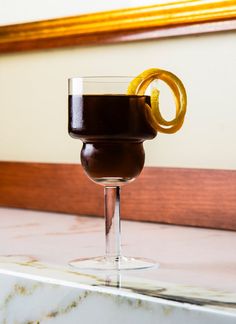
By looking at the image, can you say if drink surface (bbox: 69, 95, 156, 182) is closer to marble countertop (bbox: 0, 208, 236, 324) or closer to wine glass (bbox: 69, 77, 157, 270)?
wine glass (bbox: 69, 77, 157, 270)

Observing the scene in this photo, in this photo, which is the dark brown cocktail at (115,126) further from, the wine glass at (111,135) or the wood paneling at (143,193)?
the wood paneling at (143,193)

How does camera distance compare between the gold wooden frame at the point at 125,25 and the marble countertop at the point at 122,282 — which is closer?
the marble countertop at the point at 122,282

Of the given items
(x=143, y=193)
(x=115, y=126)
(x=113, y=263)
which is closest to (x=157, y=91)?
(x=115, y=126)

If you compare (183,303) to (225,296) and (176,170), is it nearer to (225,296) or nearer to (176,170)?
(225,296)

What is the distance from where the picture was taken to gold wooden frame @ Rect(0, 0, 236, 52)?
129 cm

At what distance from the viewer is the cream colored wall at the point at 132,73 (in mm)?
1306

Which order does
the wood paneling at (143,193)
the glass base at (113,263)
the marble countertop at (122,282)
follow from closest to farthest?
1. the marble countertop at (122,282)
2. the glass base at (113,263)
3. the wood paneling at (143,193)

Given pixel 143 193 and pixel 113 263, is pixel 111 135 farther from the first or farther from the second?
pixel 143 193

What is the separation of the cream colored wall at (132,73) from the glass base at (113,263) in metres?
0.37

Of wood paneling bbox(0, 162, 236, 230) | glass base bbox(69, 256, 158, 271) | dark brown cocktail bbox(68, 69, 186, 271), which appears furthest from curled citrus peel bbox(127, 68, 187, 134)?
wood paneling bbox(0, 162, 236, 230)

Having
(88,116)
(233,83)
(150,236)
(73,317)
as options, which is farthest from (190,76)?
(73,317)

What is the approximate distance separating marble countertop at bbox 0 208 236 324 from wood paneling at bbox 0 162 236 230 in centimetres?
6

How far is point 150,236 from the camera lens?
1.23 meters

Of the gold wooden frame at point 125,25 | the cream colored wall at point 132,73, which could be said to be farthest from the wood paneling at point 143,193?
the gold wooden frame at point 125,25
